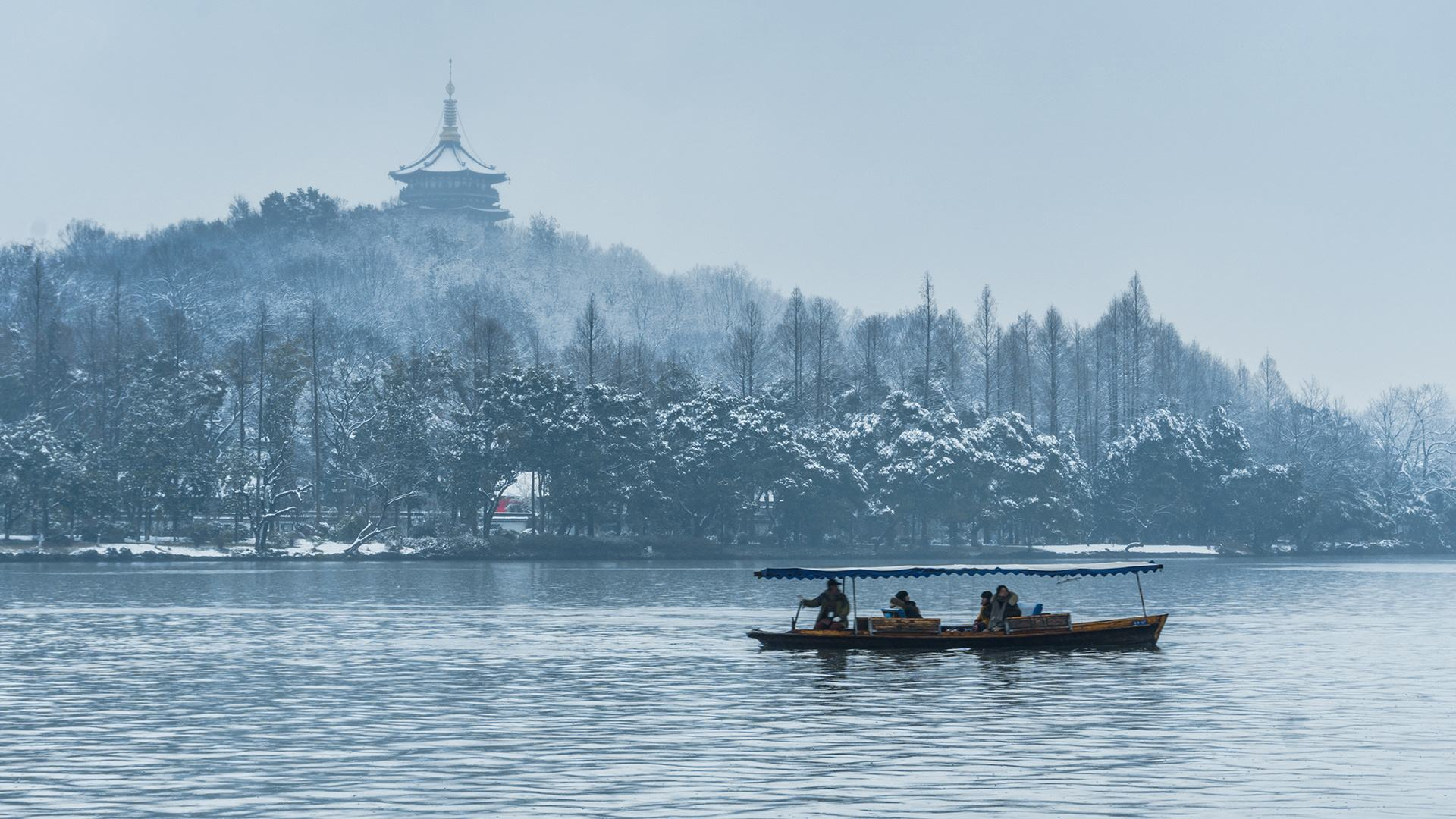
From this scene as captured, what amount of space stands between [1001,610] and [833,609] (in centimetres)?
458

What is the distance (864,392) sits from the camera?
150375 mm

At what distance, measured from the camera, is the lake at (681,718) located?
25.1 m

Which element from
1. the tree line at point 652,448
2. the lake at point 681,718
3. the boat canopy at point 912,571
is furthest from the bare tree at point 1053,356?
the boat canopy at point 912,571

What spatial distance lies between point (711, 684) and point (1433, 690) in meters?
15.5

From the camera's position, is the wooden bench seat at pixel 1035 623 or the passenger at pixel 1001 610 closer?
the wooden bench seat at pixel 1035 623

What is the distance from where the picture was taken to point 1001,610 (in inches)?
1954

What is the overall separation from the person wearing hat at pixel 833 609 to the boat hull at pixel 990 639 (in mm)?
688

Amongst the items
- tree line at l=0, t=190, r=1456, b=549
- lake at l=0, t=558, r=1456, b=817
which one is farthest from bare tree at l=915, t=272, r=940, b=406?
lake at l=0, t=558, r=1456, b=817

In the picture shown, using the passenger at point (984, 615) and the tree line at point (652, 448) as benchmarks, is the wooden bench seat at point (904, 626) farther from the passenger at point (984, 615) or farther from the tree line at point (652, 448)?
the tree line at point (652, 448)

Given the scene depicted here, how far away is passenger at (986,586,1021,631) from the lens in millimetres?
49531

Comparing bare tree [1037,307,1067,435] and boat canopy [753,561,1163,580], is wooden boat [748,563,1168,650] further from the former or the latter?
bare tree [1037,307,1067,435]

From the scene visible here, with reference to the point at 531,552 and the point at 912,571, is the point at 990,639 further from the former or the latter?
the point at 531,552

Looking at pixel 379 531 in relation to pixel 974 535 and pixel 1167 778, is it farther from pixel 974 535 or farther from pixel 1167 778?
pixel 1167 778

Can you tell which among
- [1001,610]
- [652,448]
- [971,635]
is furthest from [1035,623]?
[652,448]
